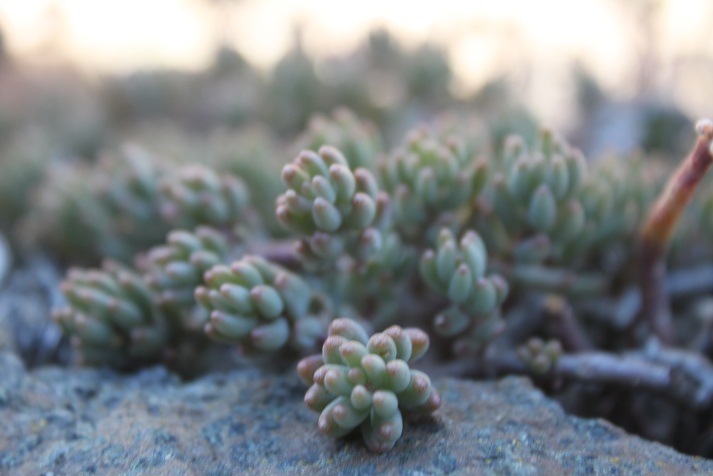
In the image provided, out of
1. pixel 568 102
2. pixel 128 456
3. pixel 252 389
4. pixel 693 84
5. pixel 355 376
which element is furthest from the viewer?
pixel 693 84

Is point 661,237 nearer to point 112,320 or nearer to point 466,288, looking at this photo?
point 466,288

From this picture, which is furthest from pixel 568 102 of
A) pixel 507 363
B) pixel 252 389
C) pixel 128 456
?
pixel 128 456

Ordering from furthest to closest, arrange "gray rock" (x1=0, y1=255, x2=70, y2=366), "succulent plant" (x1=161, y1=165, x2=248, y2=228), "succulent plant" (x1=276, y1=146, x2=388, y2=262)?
"gray rock" (x1=0, y1=255, x2=70, y2=366), "succulent plant" (x1=161, y1=165, x2=248, y2=228), "succulent plant" (x1=276, y1=146, x2=388, y2=262)

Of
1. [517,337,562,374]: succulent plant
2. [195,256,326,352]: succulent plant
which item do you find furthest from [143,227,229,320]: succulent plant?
[517,337,562,374]: succulent plant

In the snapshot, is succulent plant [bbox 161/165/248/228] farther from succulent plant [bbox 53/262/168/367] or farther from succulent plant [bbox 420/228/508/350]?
succulent plant [bbox 420/228/508/350]

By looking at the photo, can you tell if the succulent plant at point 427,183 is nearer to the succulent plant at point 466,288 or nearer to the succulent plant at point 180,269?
the succulent plant at point 466,288

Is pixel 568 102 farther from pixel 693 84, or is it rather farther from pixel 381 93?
pixel 381 93

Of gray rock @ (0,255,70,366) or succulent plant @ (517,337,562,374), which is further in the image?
gray rock @ (0,255,70,366)
